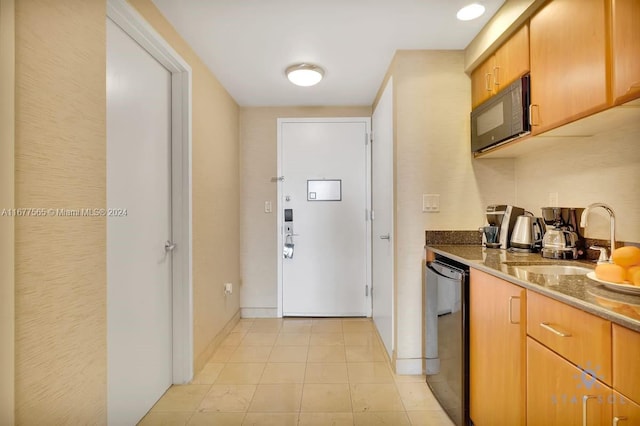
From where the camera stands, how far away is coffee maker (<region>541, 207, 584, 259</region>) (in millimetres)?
1525

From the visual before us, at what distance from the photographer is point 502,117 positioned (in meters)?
1.66

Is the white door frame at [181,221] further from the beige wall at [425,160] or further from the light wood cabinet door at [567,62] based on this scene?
the light wood cabinet door at [567,62]

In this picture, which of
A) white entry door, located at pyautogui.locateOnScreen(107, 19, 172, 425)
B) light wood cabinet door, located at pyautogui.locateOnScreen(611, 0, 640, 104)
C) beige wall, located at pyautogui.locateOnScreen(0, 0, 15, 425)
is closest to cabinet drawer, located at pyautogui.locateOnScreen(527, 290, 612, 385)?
light wood cabinet door, located at pyautogui.locateOnScreen(611, 0, 640, 104)

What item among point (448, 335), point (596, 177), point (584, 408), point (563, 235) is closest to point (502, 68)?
point (596, 177)

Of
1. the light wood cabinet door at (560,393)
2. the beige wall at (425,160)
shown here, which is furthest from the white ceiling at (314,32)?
the light wood cabinet door at (560,393)

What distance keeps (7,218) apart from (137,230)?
0.75 m

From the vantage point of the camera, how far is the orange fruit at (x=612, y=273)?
0.96 meters

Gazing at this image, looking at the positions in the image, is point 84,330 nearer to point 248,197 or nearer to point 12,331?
point 12,331

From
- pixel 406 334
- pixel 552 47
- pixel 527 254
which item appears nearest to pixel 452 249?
pixel 527 254

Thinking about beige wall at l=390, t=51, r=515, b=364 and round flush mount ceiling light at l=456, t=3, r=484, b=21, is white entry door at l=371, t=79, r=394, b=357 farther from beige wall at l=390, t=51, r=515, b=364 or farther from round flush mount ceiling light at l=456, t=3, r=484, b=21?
round flush mount ceiling light at l=456, t=3, r=484, b=21

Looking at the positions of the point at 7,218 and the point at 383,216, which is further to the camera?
the point at 383,216

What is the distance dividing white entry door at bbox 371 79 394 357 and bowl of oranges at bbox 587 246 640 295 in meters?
1.22

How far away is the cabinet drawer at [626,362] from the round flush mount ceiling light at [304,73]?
7.38ft

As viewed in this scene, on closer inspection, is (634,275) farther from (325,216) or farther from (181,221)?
(325,216)
